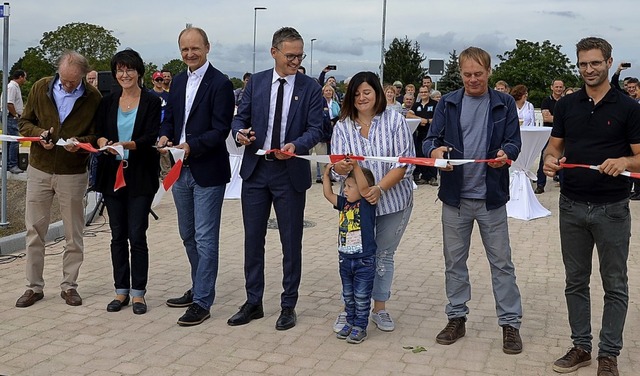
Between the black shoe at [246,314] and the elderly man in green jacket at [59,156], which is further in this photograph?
the elderly man in green jacket at [59,156]

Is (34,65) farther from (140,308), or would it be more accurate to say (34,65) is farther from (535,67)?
(140,308)

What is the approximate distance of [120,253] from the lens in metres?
6.06

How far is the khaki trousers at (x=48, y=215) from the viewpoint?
6117 millimetres

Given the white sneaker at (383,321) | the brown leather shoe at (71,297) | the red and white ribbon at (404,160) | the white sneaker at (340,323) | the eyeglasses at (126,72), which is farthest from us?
the brown leather shoe at (71,297)

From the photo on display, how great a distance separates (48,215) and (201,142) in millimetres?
1677

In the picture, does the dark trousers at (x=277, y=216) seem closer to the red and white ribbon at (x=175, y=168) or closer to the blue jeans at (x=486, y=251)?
the red and white ribbon at (x=175, y=168)

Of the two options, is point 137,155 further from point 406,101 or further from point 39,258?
point 406,101

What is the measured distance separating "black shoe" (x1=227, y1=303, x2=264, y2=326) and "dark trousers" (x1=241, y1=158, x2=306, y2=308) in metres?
0.05

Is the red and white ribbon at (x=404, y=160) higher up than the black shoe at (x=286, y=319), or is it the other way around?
the red and white ribbon at (x=404, y=160)

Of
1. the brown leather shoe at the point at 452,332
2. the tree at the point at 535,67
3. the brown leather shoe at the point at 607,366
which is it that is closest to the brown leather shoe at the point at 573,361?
the brown leather shoe at the point at 607,366

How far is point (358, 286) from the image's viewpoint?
209 inches

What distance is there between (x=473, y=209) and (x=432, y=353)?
1.04 meters

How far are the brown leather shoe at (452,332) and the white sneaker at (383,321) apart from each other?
0.40 meters

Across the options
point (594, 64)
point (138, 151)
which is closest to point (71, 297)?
point (138, 151)
